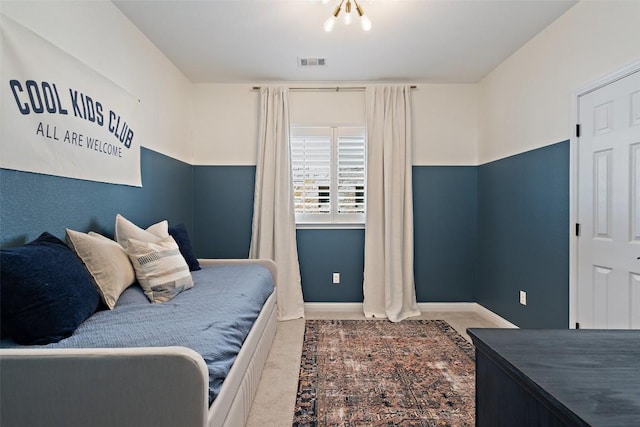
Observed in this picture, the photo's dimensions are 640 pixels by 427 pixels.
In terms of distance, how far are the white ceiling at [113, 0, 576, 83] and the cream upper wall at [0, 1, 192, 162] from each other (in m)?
0.14

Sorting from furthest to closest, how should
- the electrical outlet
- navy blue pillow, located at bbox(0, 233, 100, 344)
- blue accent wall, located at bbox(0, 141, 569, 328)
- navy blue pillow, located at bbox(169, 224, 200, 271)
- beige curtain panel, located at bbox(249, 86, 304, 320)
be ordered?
beige curtain panel, located at bbox(249, 86, 304, 320) → the electrical outlet → navy blue pillow, located at bbox(169, 224, 200, 271) → blue accent wall, located at bbox(0, 141, 569, 328) → navy blue pillow, located at bbox(0, 233, 100, 344)

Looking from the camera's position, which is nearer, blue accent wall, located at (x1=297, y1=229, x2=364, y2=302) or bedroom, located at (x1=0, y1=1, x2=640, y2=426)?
bedroom, located at (x1=0, y1=1, x2=640, y2=426)

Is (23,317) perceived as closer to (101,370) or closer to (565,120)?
(101,370)

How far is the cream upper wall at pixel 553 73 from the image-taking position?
2094 millimetres

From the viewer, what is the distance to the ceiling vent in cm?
327

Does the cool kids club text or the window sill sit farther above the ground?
the cool kids club text

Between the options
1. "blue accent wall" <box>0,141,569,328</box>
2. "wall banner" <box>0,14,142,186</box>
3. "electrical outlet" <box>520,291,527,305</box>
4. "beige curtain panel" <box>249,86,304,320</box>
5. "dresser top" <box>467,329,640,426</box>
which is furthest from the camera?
"beige curtain panel" <box>249,86,304,320</box>

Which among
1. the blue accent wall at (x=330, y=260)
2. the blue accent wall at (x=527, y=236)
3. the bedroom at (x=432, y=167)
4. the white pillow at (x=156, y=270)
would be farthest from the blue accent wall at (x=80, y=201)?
the blue accent wall at (x=527, y=236)

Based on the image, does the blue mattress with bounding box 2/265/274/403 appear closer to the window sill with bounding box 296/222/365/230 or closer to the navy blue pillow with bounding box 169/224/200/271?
the navy blue pillow with bounding box 169/224/200/271

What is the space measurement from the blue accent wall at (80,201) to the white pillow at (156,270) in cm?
35

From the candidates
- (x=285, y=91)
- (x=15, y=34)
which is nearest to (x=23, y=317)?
(x=15, y=34)

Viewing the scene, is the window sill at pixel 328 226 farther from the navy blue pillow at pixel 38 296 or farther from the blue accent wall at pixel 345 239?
the navy blue pillow at pixel 38 296

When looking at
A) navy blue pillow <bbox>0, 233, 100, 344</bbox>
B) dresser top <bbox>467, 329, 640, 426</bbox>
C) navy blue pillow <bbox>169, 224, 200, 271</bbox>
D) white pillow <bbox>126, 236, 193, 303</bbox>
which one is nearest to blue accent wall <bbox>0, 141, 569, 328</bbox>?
navy blue pillow <bbox>169, 224, 200, 271</bbox>

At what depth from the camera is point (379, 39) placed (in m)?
2.89
